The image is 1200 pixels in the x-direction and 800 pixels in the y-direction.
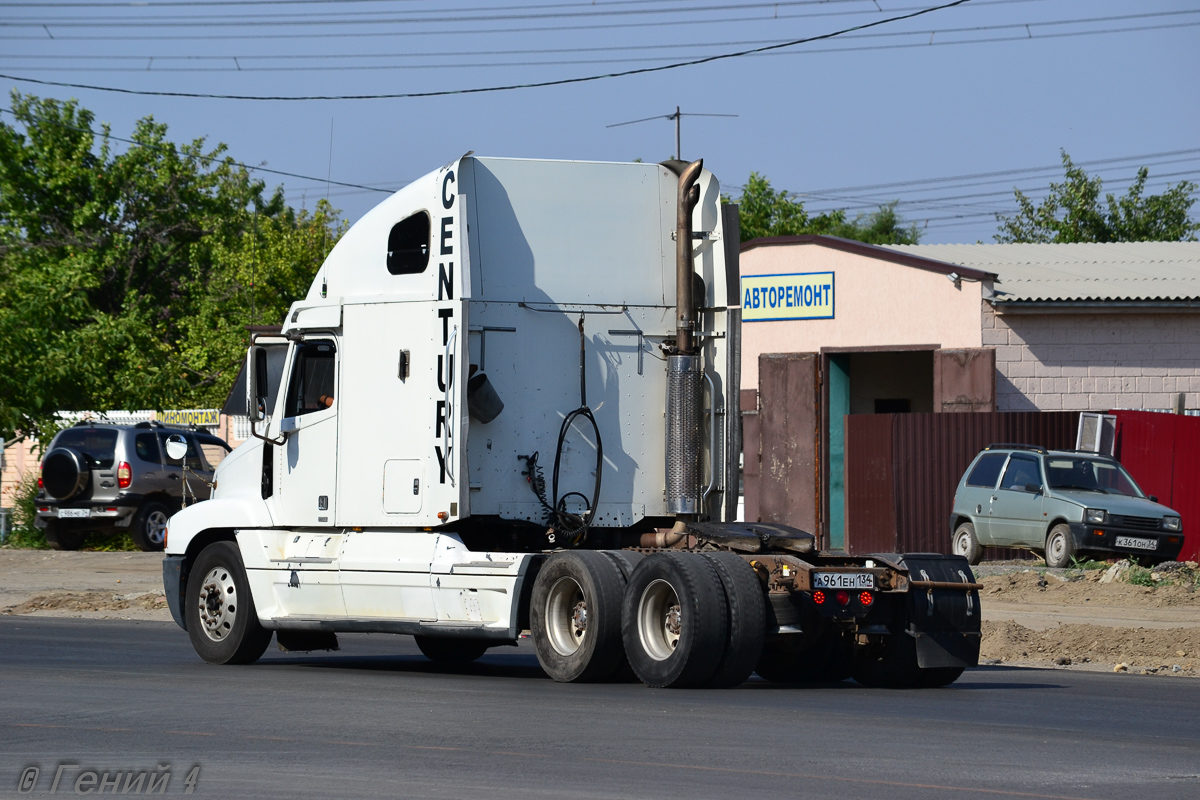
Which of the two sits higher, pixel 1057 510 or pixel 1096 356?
pixel 1096 356

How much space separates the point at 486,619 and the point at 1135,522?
13637 mm

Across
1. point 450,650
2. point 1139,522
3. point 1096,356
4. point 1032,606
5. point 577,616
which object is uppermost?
point 1096,356

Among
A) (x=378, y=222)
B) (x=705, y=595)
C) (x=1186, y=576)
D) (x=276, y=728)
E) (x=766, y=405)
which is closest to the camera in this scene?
(x=276, y=728)

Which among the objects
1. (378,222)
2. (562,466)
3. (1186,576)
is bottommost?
(1186,576)

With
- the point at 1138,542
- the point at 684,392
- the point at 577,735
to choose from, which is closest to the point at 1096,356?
the point at 1138,542

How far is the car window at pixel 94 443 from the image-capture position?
25.8m

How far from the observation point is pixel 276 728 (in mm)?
8844

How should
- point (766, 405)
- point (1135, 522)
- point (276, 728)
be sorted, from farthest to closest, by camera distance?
point (766, 405), point (1135, 522), point (276, 728)

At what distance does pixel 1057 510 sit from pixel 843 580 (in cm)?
1315

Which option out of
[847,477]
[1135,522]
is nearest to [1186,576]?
[1135,522]

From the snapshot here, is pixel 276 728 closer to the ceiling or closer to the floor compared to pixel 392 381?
closer to the floor

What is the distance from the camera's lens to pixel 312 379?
41.2ft

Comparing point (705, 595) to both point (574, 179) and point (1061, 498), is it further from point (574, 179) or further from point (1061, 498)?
point (1061, 498)

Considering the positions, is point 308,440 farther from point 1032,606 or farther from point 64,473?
point 64,473
